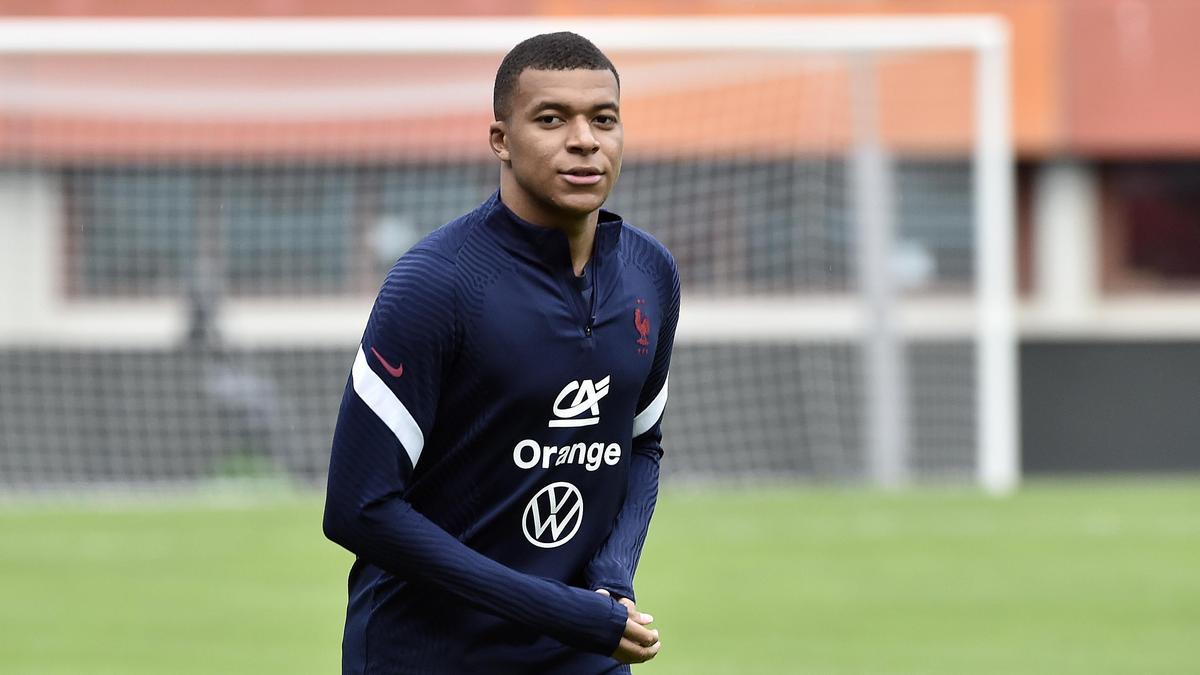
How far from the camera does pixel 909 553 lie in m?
11.2

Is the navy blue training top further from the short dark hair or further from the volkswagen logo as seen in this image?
the short dark hair

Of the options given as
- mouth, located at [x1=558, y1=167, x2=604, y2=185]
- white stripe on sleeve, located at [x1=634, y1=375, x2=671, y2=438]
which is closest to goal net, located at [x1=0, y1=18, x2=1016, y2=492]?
white stripe on sleeve, located at [x1=634, y1=375, x2=671, y2=438]

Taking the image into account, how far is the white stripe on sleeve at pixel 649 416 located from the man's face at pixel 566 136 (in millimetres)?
539

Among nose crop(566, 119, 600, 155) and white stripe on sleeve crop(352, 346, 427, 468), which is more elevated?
nose crop(566, 119, 600, 155)

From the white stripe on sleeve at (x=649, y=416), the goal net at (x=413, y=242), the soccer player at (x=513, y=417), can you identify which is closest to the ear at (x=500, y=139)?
the soccer player at (x=513, y=417)

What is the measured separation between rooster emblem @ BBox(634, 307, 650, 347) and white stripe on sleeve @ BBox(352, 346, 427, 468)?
420mm

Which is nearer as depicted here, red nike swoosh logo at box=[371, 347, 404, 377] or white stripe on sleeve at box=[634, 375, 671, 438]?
red nike swoosh logo at box=[371, 347, 404, 377]

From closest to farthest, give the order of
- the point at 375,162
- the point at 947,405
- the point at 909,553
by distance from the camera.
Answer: the point at 909,553 < the point at 947,405 < the point at 375,162

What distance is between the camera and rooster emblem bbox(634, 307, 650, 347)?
10.0 ft

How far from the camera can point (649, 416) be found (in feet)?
10.8

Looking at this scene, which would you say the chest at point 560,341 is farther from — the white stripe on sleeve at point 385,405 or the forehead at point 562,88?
the forehead at point 562,88

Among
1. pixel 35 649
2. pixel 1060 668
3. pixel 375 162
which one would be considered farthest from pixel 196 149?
pixel 1060 668

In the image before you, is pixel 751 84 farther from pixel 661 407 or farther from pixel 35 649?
pixel 661 407

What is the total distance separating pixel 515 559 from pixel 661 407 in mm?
487
